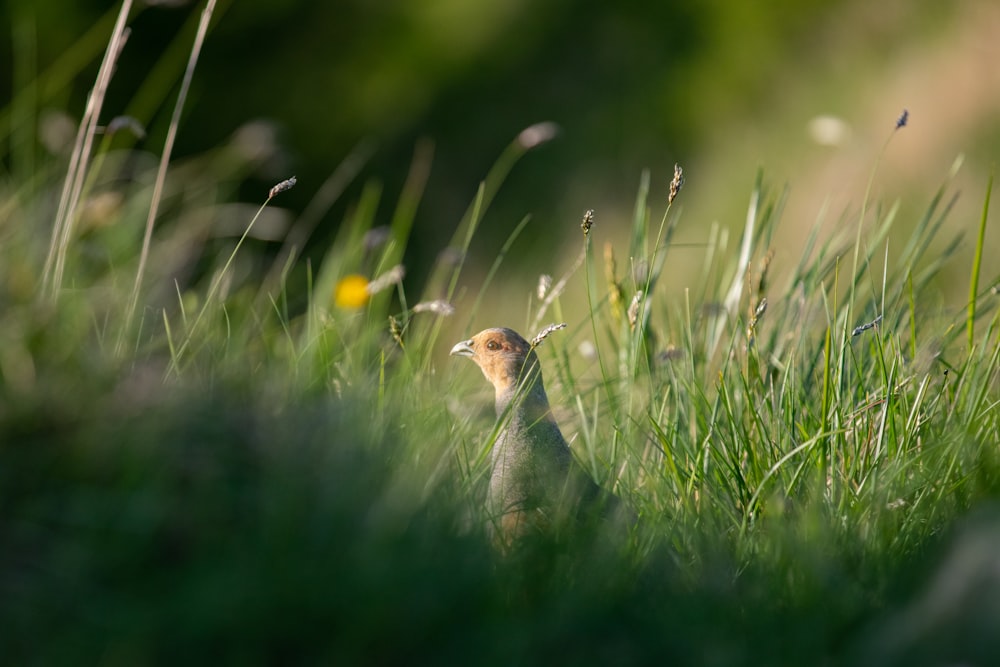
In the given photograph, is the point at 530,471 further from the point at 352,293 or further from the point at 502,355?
the point at 352,293

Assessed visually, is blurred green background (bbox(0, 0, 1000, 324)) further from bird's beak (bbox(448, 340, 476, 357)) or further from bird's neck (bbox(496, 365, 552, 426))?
bird's neck (bbox(496, 365, 552, 426))

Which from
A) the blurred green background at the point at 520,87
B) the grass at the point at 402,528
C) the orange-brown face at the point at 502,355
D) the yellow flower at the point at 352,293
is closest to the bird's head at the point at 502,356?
the orange-brown face at the point at 502,355

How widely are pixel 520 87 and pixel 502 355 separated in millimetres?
6943

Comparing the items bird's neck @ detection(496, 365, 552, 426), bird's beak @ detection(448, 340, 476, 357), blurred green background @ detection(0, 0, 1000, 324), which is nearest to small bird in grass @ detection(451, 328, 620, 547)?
bird's neck @ detection(496, 365, 552, 426)

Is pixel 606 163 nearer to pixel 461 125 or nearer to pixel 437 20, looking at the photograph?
pixel 461 125

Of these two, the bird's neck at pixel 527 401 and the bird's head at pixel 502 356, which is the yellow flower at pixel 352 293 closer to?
the bird's head at pixel 502 356

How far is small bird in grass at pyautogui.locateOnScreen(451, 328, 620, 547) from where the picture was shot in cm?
231

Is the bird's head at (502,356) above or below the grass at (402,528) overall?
above

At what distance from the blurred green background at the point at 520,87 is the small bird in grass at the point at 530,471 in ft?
15.7

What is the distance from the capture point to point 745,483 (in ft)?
8.69

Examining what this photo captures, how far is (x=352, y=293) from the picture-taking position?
382 cm

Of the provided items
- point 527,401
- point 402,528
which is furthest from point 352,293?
point 402,528

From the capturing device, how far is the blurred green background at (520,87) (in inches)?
319

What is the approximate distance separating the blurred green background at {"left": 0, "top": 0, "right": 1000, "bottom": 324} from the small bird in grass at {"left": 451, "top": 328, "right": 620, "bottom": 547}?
4795mm
